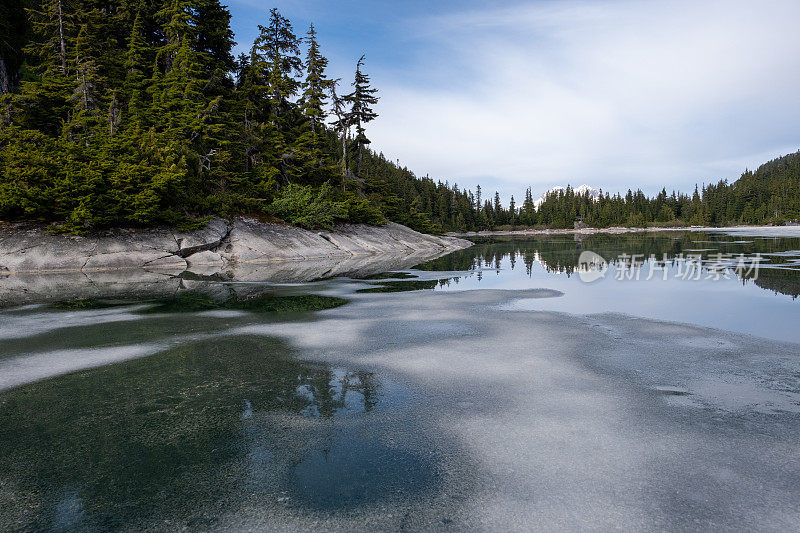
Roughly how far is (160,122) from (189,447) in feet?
115

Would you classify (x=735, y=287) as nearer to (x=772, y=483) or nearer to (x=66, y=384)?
(x=772, y=483)

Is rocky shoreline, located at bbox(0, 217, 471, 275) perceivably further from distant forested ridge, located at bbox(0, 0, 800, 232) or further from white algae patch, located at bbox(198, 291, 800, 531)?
white algae patch, located at bbox(198, 291, 800, 531)

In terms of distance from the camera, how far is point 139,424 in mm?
5137

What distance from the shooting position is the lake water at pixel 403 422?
139 inches

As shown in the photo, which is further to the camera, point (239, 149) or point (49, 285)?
point (239, 149)

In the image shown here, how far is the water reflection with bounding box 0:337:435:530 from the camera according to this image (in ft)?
11.9

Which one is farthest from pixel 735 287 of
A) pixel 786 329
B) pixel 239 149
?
pixel 239 149

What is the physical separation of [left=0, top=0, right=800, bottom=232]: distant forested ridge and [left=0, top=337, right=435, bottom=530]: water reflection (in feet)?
72.7

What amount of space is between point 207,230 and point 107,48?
74.8ft

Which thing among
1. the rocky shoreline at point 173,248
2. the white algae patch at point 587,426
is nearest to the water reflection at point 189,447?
the white algae patch at point 587,426

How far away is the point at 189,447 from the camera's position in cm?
457
